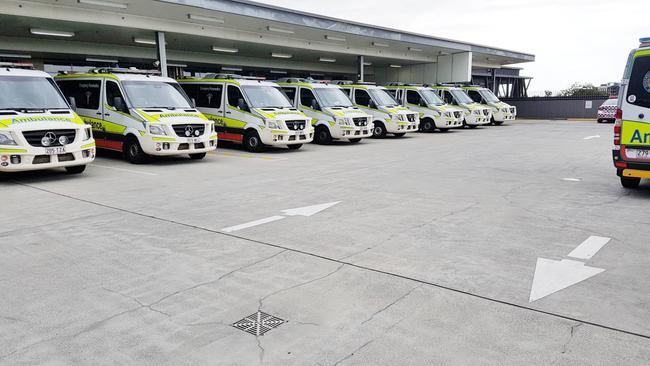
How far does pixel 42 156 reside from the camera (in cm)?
946

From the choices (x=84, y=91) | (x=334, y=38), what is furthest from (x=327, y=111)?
(x=334, y=38)

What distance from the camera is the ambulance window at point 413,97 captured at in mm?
22953

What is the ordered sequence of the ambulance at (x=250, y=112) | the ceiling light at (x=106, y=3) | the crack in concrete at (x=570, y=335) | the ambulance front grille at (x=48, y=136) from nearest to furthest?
the crack in concrete at (x=570, y=335), the ambulance front grille at (x=48, y=136), the ambulance at (x=250, y=112), the ceiling light at (x=106, y=3)

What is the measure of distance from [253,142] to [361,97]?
6.61m

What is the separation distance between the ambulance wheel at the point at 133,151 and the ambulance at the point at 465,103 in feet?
53.0

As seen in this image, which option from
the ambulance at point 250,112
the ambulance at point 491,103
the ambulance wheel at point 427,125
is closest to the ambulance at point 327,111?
the ambulance at point 250,112

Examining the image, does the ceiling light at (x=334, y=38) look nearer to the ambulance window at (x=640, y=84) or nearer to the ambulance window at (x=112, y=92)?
the ambulance window at (x=112, y=92)

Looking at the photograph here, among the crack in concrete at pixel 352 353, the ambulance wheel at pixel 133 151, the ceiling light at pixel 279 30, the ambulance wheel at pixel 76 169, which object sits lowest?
the crack in concrete at pixel 352 353

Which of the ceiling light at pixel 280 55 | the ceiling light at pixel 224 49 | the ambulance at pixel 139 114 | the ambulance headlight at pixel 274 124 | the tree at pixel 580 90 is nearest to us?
the ambulance at pixel 139 114

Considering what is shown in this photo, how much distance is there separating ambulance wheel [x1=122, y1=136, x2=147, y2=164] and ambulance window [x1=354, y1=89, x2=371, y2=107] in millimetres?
10173

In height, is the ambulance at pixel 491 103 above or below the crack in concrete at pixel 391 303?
above

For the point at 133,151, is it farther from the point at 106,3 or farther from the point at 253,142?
the point at 106,3

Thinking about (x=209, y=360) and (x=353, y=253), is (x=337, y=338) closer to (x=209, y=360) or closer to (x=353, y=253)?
(x=209, y=360)

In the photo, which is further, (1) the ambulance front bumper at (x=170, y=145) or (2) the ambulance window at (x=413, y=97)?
(2) the ambulance window at (x=413, y=97)
